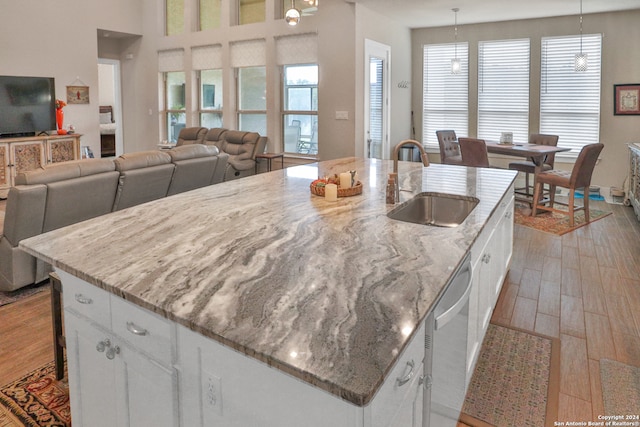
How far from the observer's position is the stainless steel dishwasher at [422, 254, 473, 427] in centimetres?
137

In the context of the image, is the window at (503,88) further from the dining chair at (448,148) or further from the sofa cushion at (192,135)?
the sofa cushion at (192,135)

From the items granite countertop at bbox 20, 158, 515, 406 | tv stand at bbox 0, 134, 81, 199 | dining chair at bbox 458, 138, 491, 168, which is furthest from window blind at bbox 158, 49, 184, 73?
granite countertop at bbox 20, 158, 515, 406

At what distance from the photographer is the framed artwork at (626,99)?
675 cm

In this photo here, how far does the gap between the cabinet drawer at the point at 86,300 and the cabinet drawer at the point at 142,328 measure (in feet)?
0.16

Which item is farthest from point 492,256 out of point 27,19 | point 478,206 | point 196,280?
point 27,19

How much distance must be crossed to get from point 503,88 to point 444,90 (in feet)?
3.28

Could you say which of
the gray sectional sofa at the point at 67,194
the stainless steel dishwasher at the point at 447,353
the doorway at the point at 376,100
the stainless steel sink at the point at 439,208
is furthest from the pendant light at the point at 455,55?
the stainless steel dishwasher at the point at 447,353

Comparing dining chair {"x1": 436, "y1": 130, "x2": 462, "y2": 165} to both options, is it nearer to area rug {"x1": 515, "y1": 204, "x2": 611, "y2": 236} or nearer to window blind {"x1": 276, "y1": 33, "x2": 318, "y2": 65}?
area rug {"x1": 515, "y1": 204, "x2": 611, "y2": 236}

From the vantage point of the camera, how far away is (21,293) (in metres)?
3.50

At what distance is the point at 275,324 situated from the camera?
1128 mm

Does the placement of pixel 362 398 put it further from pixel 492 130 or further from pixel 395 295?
pixel 492 130

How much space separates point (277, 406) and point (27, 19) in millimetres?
8620

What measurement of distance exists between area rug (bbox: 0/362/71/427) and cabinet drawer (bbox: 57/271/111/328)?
84 centimetres

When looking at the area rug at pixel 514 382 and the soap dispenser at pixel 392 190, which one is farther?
the soap dispenser at pixel 392 190
